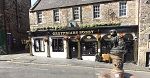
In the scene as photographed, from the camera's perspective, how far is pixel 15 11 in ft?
122

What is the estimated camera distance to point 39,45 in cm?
3048

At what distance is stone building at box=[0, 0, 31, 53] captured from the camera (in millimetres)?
33806

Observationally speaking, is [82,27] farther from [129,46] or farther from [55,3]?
[129,46]

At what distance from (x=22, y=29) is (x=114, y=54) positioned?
31.3m

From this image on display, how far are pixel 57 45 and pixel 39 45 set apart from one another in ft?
9.88

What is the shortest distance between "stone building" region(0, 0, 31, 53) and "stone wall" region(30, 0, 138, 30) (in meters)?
5.57

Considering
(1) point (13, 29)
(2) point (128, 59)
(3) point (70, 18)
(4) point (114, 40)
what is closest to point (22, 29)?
(1) point (13, 29)

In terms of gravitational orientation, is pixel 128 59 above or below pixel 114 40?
below

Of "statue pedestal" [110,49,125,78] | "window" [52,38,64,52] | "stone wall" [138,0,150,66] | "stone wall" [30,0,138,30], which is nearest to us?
"statue pedestal" [110,49,125,78]

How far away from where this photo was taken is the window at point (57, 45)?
94.2 feet

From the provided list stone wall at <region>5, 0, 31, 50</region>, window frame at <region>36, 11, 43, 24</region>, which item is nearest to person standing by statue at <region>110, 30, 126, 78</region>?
window frame at <region>36, 11, 43, 24</region>

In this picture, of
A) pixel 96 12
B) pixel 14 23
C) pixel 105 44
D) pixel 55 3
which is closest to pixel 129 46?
pixel 105 44

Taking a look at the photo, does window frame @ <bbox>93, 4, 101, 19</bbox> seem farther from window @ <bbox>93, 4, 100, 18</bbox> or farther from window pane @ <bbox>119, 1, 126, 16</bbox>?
window pane @ <bbox>119, 1, 126, 16</bbox>

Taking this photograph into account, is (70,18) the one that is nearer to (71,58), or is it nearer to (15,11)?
(71,58)
